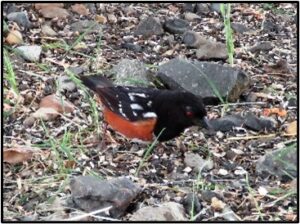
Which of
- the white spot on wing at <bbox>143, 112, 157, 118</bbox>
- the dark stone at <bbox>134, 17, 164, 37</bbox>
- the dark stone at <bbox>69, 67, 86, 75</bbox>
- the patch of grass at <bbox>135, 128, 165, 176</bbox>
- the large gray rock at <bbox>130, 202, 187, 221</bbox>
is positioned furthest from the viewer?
the dark stone at <bbox>134, 17, 164, 37</bbox>

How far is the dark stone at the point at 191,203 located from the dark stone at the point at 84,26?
2.08 m

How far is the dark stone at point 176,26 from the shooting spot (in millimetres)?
5645

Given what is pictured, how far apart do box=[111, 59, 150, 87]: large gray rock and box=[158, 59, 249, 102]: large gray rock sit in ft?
0.35

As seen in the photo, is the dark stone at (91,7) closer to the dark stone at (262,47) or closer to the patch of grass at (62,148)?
the dark stone at (262,47)

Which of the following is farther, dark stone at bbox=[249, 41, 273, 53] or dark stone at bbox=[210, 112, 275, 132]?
dark stone at bbox=[249, 41, 273, 53]

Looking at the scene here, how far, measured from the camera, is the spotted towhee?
423cm

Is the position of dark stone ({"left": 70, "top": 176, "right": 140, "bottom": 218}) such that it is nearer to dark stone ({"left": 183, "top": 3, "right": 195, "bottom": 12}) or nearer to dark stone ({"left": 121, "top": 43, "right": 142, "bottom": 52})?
dark stone ({"left": 121, "top": 43, "right": 142, "bottom": 52})

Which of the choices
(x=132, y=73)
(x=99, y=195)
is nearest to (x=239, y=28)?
(x=132, y=73)

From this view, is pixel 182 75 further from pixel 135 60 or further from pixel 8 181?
pixel 8 181

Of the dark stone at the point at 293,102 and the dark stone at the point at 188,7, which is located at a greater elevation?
the dark stone at the point at 188,7

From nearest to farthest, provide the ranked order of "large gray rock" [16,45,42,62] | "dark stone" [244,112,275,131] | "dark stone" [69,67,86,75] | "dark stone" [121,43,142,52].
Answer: "dark stone" [244,112,275,131] < "dark stone" [69,67,86,75] < "large gray rock" [16,45,42,62] < "dark stone" [121,43,142,52]

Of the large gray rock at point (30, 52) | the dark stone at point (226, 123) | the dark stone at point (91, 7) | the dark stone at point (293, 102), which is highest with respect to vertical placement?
the dark stone at point (91, 7)

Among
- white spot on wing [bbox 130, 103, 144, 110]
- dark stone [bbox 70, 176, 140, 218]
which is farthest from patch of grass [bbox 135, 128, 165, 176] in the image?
dark stone [bbox 70, 176, 140, 218]

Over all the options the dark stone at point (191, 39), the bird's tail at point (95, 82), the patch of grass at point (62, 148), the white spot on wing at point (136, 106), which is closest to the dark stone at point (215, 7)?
the dark stone at point (191, 39)
